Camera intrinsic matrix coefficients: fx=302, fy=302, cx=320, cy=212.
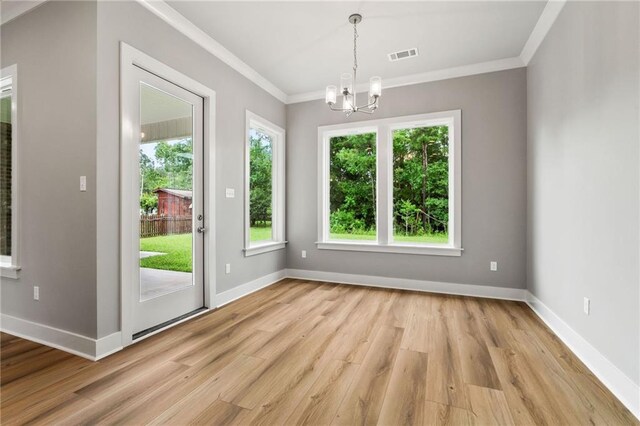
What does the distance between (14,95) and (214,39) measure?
190 cm

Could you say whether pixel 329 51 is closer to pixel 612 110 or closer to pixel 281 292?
pixel 612 110

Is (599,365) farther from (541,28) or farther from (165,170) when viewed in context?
(165,170)

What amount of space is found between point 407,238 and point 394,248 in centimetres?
25

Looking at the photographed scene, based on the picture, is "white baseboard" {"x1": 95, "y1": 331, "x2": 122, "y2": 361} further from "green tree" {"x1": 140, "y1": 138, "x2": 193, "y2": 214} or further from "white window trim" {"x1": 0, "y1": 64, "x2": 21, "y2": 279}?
"white window trim" {"x1": 0, "y1": 64, "x2": 21, "y2": 279}

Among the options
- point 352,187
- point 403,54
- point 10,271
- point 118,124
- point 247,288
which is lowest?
point 247,288

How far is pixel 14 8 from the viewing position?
104 inches

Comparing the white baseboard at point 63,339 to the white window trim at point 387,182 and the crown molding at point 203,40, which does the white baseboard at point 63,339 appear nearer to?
the crown molding at point 203,40

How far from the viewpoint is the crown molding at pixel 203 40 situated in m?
2.71

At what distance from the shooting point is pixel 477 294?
3936 millimetres

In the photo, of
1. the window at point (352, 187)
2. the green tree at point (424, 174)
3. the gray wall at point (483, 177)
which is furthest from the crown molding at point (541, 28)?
the window at point (352, 187)

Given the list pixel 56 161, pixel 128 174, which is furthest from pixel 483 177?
pixel 56 161

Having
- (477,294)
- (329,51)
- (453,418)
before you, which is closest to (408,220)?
(477,294)

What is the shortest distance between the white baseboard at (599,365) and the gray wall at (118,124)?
3.37 meters

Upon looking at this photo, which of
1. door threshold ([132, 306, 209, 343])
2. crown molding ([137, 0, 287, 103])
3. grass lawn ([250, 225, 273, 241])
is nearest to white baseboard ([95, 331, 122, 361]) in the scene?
door threshold ([132, 306, 209, 343])
